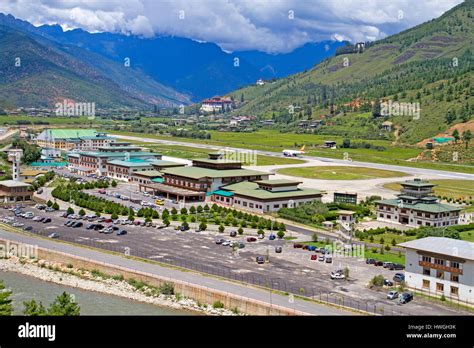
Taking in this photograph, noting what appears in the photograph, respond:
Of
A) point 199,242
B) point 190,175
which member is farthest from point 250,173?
point 199,242

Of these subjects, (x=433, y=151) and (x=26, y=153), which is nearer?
(x=26, y=153)

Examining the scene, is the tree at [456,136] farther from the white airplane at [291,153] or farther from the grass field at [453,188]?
the grass field at [453,188]

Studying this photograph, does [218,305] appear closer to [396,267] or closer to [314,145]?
[396,267]

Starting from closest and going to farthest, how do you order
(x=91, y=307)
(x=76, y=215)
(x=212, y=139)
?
(x=91, y=307) → (x=76, y=215) → (x=212, y=139)

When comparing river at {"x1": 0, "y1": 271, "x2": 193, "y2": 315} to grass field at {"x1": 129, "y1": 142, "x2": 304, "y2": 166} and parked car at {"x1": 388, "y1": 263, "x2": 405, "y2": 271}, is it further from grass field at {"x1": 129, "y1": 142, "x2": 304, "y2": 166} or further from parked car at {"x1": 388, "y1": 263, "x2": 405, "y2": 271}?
grass field at {"x1": 129, "y1": 142, "x2": 304, "y2": 166}

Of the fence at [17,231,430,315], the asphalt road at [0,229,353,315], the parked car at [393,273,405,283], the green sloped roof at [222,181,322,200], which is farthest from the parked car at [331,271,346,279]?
the green sloped roof at [222,181,322,200]
